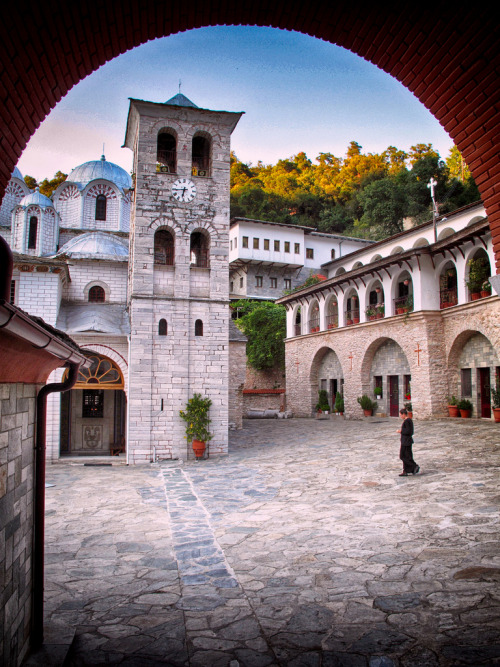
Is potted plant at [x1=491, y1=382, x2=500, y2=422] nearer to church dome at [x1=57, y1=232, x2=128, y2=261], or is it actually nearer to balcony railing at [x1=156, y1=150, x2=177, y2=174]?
balcony railing at [x1=156, y1=150, x2=177, y2=174]

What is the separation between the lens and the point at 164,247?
18.1 metres

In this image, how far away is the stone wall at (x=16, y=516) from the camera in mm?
3471

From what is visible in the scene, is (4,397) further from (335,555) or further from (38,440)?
(335,555)

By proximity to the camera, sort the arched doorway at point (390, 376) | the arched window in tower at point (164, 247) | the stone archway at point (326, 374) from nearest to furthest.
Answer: the arched window in tower at point (164, 247)
the arched doorway at point (390, 376)
the stone archway at point (326, 374)

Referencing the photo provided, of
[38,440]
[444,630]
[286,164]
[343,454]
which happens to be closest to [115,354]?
[343,454]

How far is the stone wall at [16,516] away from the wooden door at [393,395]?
22641mm

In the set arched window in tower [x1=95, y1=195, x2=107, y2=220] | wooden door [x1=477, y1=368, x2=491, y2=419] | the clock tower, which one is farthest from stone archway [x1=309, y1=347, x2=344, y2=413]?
arched window in tower [x1=95, y1=195, x2=107, y2=220]

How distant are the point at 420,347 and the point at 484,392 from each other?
3180 millimetres

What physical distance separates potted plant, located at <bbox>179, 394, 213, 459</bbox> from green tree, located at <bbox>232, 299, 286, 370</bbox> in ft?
69.2

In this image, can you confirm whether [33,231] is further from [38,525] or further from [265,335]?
[38,525]

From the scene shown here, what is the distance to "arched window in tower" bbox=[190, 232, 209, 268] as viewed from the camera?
18234 mm

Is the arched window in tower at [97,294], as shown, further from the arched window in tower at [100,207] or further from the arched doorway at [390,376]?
the arched doorway at [390,376]

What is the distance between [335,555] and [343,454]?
898 centimetres

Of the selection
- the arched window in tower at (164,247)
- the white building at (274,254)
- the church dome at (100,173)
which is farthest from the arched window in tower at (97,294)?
the white building at (274,254)
